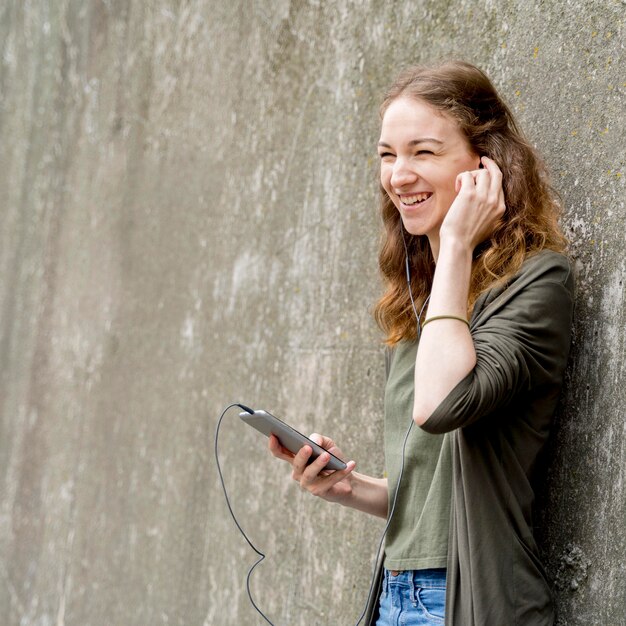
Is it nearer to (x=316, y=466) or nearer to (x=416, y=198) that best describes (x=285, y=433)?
(x=316, y=466)

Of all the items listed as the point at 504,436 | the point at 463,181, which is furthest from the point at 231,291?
the point at 504,436

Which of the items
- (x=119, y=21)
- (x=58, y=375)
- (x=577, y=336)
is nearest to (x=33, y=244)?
(x=58, y=375)

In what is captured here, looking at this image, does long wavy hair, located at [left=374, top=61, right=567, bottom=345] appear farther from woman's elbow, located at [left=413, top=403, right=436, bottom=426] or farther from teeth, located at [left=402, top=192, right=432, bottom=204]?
woman's elbow, located at [left=413, top=403, right=436, bottom=426]

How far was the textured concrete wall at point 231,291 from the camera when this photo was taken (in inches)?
89.1

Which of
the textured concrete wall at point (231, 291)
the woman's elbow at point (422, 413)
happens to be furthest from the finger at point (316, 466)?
the textured concrete wall at point (231, 291)

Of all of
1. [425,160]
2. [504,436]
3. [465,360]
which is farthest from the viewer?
[425,160]

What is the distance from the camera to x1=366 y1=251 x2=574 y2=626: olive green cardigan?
1.84 m

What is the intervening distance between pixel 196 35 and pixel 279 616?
2910 mm

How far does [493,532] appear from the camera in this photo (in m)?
1.92

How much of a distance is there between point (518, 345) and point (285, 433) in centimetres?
59

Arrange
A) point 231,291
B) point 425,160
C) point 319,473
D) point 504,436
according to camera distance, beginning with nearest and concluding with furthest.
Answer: point 504,436
point 425,160
point 319,473
point 231,291

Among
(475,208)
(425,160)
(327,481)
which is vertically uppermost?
(425,160)

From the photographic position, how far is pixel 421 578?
6.89 feet

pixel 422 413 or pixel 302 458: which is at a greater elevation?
pixel 422 413
